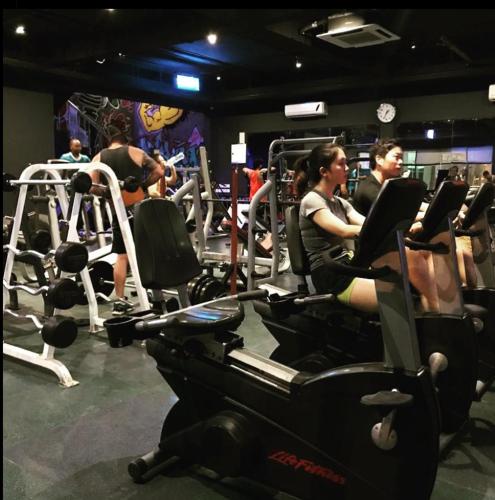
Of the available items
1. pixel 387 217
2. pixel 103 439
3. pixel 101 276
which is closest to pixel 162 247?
pixel 103 439

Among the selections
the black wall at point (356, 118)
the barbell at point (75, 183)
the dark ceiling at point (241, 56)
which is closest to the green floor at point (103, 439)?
the barbell at point (75, 183)

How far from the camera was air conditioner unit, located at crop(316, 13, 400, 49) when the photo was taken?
701cm

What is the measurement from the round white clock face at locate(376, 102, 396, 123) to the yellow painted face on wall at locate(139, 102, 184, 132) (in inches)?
190

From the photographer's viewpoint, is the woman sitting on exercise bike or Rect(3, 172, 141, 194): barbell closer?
the woman sitting on exercise bike

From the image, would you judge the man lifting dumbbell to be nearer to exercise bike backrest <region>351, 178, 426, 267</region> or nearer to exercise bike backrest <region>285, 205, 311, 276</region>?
exercise bike backrest <region>285, 205, 311, 276</region>

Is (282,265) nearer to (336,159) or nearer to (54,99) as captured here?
(336,159)

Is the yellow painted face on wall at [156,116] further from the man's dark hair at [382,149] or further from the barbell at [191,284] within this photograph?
the man's dark hair at [382,149]

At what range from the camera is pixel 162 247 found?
3.03 metres

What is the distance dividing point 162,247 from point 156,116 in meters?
10.1

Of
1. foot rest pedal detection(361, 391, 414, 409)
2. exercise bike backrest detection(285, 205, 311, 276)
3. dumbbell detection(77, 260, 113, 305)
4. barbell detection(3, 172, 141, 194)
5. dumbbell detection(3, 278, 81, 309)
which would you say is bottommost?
dumbbell detection(77, 260, 113, 305)

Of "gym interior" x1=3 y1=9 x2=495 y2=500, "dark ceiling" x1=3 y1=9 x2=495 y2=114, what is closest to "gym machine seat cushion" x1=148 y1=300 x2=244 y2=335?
"gym interior" x1=3 y1=9 x2=495 y2=500

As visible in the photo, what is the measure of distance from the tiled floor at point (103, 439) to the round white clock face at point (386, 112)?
8.96 m

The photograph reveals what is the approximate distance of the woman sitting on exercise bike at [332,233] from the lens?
8.18ft

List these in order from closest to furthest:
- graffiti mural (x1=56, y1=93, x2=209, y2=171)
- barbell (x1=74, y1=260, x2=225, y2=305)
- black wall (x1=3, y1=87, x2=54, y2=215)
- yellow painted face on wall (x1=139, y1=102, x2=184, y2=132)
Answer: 1. barbell (x1=74, y1=260, x2=225, y2=305)
2. black wall (x1=3, y1=87, x2=54, y2=215)
3. graffiti mural (x1=56, y1=93, x2=209, y2=171)
4. yellow painted face on wall (x1=139, y1=102, x2=184, y2=132)
